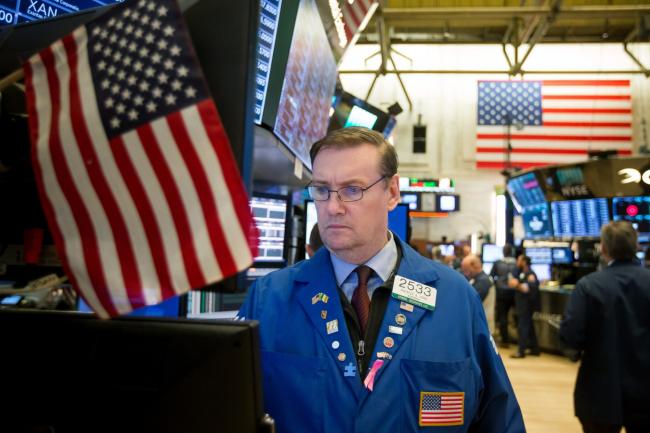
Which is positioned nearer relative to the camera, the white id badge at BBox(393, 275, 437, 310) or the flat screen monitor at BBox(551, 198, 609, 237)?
the white id badge at BBox(393, 275, 437, 310)

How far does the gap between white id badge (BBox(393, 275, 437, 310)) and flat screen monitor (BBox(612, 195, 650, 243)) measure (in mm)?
10593

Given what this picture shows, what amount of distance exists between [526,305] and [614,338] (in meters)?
6.45

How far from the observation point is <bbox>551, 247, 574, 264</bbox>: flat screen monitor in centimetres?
1113

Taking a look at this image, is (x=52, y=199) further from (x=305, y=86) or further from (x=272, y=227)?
(x=305, y=86)

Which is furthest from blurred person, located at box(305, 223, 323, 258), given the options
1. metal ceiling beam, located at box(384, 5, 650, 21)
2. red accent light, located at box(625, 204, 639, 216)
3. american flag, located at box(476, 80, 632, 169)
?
american flag, located at box(476, 80, 632, 169)

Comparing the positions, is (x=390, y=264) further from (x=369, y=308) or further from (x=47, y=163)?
(x=47, y=163)

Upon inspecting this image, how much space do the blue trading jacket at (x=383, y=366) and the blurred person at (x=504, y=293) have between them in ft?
29.6

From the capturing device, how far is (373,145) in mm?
1804

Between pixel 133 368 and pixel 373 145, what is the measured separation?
1.16m

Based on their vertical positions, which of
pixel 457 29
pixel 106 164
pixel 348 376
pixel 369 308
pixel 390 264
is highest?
pixel 457 29

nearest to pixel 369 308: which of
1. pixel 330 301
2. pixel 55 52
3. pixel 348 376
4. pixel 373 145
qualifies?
pixel 330 301

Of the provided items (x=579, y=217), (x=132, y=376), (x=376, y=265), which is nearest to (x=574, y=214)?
(x=579, y=217)

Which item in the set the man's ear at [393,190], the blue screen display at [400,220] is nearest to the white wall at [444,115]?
the blue screen display at [400,220]

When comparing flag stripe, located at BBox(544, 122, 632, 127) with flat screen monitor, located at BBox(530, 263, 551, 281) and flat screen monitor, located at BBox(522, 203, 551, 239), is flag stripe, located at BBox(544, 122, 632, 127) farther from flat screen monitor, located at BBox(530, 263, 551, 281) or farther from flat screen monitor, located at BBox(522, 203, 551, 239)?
flat screen monitor, located at BBox(530, 263, 551, 281)
